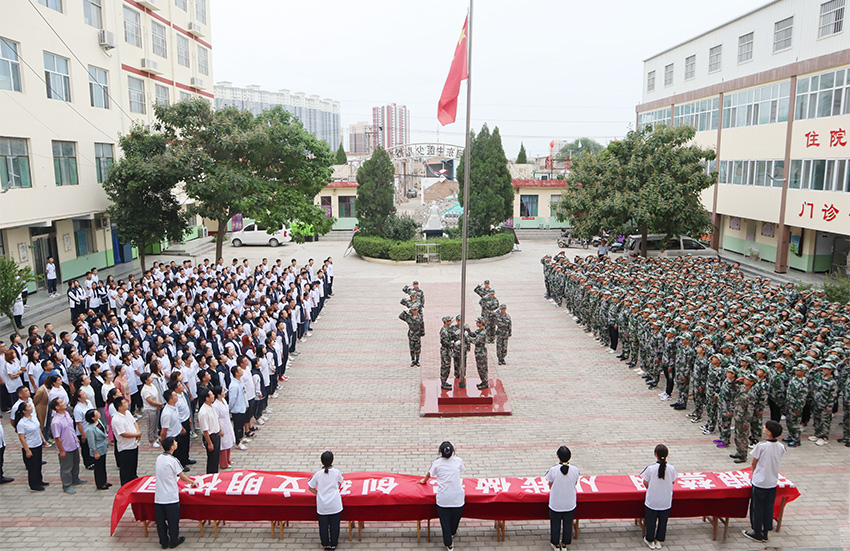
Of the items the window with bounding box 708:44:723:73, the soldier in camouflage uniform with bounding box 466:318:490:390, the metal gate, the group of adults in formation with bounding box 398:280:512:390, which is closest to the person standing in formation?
the group of adults in formation with bounding box 398:280:512:390

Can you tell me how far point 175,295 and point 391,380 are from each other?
20.1ft

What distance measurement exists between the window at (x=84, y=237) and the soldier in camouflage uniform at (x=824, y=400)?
20539mm

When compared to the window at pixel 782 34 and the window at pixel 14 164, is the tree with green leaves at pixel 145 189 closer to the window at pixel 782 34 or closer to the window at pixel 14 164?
the window at pixel 14 164

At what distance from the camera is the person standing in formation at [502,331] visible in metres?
11.8

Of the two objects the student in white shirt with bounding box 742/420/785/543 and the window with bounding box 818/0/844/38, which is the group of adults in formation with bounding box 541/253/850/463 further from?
the window with bounding box 818/0/844/38

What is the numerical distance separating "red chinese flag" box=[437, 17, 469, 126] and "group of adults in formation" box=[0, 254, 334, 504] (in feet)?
15.0

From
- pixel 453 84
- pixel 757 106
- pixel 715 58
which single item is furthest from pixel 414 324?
pixel 715 58

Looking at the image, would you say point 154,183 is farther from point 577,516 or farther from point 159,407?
point 577,516

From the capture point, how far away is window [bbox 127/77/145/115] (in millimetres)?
21828

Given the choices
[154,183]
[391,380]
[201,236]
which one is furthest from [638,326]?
[201,236]

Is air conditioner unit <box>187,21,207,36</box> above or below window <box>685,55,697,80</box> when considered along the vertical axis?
above

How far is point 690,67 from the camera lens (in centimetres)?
2666

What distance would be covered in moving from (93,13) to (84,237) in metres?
7.15

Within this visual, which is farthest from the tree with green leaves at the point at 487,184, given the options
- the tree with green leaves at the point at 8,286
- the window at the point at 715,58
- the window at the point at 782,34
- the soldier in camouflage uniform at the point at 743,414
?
the soldier in camouflage uniform at the point at 743,414
